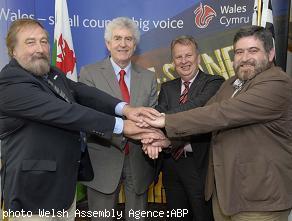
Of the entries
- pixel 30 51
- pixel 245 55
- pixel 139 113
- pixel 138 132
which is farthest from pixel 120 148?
pixel 245 55

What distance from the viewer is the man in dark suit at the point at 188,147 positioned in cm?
260

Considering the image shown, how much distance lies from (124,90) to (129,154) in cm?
47

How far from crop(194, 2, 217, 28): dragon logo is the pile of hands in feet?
6.21

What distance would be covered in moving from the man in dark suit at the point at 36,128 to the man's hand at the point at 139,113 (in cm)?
37

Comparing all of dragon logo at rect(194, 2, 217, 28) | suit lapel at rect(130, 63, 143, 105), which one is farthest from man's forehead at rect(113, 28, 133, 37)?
dragon logo at rect(194, 2, 217, 28)

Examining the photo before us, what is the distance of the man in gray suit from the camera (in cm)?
254

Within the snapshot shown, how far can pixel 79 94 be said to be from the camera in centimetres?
240

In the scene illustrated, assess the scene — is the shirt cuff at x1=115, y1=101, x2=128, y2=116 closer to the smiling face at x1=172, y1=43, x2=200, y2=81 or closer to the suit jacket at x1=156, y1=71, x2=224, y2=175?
the suit jacket at x1=156, y1=71, x2=224, y2=175

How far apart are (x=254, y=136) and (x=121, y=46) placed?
1.22 meters

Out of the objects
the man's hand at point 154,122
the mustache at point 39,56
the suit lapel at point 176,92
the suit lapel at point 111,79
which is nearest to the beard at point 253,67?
the man's hand at point 154,122

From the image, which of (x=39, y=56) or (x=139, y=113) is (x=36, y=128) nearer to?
(x=39, y=56)

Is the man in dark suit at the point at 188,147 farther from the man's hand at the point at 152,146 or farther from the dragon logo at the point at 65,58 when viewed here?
the dragon logo at the point at 65,58

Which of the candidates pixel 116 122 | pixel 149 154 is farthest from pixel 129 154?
pixel 116 122

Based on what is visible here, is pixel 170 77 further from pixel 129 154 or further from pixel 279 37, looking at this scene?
pixel 129 154
